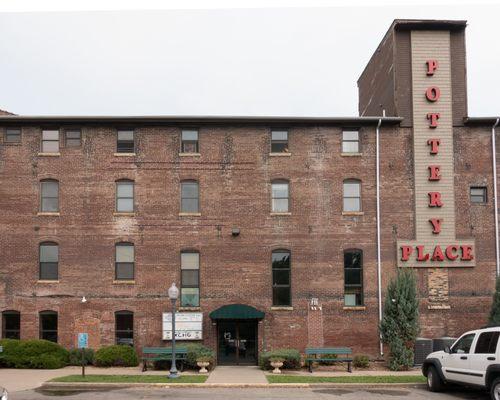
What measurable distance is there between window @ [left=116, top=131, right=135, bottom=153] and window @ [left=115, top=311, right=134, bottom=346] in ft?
26.0

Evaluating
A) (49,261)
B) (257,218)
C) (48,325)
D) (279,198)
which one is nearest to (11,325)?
(48,325)

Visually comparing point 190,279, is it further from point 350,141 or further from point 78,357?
point 350,141

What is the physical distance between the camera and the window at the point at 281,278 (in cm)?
3011

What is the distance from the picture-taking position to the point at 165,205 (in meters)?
30.6

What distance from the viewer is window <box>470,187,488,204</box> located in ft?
101

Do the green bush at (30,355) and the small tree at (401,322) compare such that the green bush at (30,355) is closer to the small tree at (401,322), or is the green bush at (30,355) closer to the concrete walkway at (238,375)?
the concrete walkway at (238,375)

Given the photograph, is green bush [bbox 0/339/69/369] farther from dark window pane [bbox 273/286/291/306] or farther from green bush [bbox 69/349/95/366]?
dark window pane [bbox 273/286/291/306]

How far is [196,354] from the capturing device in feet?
87.6

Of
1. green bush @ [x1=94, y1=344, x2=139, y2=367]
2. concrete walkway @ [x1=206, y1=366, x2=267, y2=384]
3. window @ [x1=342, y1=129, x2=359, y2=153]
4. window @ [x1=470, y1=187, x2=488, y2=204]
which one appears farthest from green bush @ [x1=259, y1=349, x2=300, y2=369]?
window @ [x1=470, y1=187, x2=488, y2=204]

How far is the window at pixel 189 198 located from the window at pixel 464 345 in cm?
1466

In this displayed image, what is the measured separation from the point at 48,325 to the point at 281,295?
11262 mm

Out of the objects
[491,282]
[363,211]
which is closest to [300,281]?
[363,211]

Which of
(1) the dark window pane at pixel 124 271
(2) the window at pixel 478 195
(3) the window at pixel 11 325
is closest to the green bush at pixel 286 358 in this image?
(1) the dark window pane at pixel 124 271

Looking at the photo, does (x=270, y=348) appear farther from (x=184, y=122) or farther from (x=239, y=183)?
(x=184, y=122)
